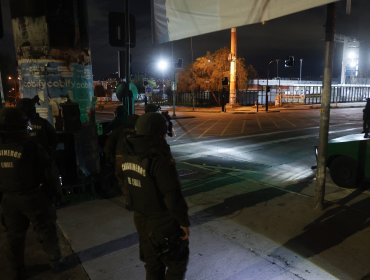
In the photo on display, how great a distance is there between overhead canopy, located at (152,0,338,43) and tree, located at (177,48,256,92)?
3583 centimetres

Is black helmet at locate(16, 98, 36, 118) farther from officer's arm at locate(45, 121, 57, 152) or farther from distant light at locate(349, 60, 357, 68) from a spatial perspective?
distant light at locate(349, 60, 357, 68)

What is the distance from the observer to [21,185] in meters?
3.20

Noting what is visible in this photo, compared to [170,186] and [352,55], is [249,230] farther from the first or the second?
[352,55]

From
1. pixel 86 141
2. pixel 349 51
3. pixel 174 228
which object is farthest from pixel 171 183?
pixel 349 51

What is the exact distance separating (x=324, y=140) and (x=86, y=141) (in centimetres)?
395

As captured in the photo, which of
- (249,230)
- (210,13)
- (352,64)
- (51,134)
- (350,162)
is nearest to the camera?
(249,230)

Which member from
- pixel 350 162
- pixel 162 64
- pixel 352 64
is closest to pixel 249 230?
pixel 350 162

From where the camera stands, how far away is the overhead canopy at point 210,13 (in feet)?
13.2

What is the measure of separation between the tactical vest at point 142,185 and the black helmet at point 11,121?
4.02ft

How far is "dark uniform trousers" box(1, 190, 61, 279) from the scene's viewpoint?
3271 millimetres

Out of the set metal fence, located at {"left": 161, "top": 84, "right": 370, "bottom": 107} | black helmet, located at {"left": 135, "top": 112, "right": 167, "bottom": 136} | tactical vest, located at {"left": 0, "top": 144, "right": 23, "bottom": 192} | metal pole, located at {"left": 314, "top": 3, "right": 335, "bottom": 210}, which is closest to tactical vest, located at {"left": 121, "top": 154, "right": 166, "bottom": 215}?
black helmet, located at {"left": 135, "top": 112, "right": 167, "bottom": 136}

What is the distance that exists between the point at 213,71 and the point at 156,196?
40292mm

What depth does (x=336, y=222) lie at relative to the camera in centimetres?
504

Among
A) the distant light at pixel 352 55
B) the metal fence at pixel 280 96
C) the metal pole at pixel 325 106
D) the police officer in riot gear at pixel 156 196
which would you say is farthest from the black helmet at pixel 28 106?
the distant light at pixel 352 55
